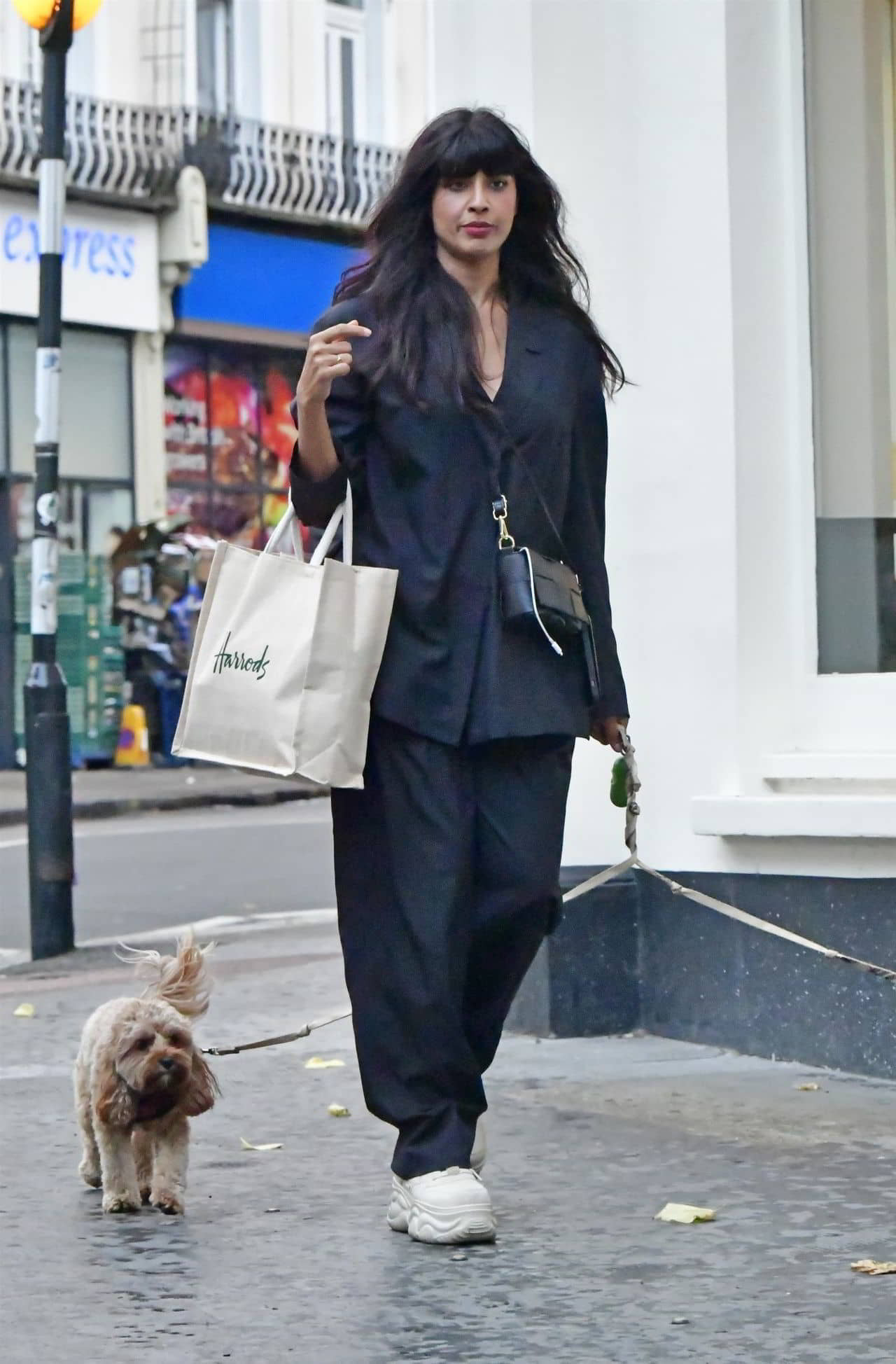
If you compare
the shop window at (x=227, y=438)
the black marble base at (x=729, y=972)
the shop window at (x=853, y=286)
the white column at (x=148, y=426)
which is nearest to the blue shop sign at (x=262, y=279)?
the shop window at (x=227, y=438)

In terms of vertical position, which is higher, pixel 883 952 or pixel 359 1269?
pixel 883 952

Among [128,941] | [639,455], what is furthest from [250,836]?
[639,455]

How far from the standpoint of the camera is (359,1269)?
14.2 ft

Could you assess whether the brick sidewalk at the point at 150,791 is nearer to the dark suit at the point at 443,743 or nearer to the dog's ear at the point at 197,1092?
the dog's ear at the point at 197,1092

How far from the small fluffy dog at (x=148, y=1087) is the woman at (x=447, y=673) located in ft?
1.48

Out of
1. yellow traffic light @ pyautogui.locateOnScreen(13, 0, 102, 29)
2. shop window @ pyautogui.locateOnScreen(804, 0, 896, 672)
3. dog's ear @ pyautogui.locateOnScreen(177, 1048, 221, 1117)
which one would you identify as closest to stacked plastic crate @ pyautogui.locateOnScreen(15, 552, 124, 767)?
yellow traffic light @ pyautogui.locateOnScreen(13, 0, 102, 29)

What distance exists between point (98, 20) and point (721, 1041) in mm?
20362

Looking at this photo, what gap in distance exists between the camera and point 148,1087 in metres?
4.82

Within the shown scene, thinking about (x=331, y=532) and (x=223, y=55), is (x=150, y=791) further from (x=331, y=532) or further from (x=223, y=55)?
(x=331, y=532)

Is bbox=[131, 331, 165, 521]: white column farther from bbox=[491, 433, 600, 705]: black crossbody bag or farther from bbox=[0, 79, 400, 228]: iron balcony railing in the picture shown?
bbox=[491, 433, 600, 705]: black crossbody bag

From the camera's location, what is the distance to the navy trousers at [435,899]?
14.9 ft

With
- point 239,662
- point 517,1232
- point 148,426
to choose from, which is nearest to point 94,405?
point 148,426

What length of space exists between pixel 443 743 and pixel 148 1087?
3.13 feet

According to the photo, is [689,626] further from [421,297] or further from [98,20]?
[98,20]
